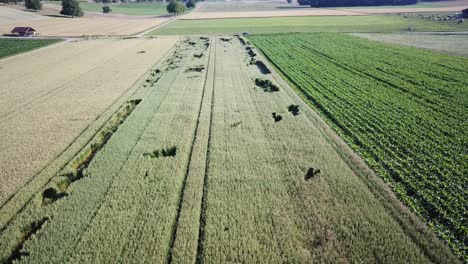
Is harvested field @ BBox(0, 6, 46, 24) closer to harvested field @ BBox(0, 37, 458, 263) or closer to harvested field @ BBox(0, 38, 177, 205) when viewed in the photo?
harvested field @ BBox(0, 38, 177, 205)

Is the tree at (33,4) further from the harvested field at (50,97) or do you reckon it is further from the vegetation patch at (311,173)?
the vegetation patch at (311,173)

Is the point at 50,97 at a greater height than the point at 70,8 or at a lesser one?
lesser

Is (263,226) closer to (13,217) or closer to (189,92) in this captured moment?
(13,217)

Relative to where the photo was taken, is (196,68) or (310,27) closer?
(196,68)

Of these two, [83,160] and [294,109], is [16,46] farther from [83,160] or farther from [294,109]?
[294,109]

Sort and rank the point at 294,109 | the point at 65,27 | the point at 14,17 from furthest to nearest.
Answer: the point at 14,17 → the point at 65,27 → the point at 294,109

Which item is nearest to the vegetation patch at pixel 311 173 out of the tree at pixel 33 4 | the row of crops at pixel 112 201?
the row of crops at pixel 112 201

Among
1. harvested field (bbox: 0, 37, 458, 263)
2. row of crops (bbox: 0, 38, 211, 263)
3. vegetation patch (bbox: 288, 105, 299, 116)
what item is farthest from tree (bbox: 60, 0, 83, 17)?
vegetation patch (bbox: 288, 105, 299, 116)

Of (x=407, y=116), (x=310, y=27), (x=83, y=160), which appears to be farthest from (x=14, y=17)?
(x=407, y=116)
